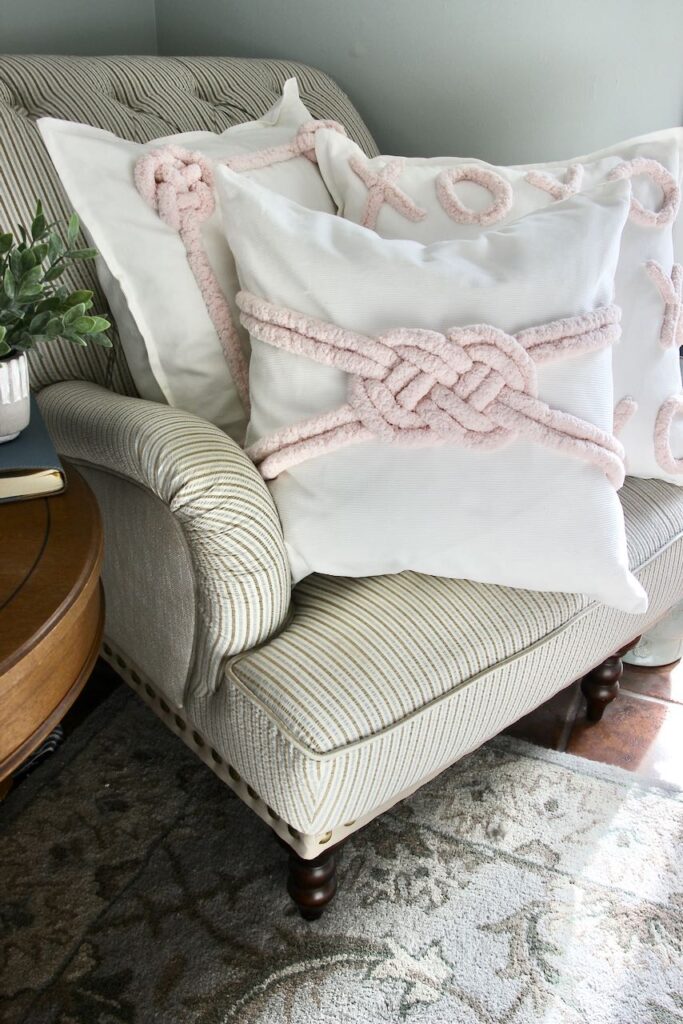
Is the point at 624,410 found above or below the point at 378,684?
above

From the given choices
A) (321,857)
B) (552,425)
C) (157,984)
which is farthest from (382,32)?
(157,984)

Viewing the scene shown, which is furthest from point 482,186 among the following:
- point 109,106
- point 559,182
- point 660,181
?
point 109,106

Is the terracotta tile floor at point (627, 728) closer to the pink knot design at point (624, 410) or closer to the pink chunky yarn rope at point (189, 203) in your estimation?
the pink knot design at point (624, 410)

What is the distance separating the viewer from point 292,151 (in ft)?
3.81

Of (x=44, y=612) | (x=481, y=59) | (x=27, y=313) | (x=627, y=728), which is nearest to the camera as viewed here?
(x=44, y=612)

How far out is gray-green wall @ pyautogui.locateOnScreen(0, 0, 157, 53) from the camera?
4.87 feet

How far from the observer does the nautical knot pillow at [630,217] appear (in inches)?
42.8

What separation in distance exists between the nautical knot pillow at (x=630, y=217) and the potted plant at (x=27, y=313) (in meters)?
0.44

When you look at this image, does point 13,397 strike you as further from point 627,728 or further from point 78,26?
point 78,26

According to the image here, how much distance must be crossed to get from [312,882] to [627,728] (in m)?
0.61

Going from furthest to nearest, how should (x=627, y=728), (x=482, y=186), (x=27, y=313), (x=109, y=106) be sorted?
(x=627, y=728) → (x=109, y=106) → (x=482, y=186) → (x=27, y=313)

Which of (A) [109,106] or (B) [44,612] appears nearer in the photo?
(B) [44,612]

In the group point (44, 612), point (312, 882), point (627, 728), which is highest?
point (44, 612)

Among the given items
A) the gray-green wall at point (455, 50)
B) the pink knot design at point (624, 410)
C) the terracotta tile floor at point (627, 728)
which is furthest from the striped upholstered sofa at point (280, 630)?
the gray-green wall at point (455, 50)
